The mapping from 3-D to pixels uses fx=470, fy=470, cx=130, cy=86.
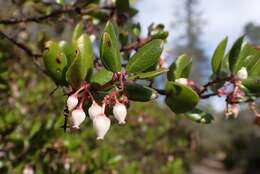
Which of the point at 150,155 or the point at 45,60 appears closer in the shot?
the point at 45,60

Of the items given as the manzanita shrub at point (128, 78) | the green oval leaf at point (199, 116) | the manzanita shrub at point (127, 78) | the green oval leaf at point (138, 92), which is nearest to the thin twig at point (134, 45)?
the manzanita shrub at point (128, 78)

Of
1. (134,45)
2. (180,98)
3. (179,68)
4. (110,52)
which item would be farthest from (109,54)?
(134,45)

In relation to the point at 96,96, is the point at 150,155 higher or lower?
lower

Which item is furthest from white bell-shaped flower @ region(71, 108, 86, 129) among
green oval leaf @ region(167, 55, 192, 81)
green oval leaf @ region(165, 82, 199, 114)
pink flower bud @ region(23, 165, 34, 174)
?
pink flower bud @ region(23, 165, 34, 174)

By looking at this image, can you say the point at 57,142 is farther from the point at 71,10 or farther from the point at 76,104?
the point at 76,104

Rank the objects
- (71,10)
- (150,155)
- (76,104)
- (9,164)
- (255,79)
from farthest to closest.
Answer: (150,155)
(9,164)
(71,10)
(255,79)
(76,104)

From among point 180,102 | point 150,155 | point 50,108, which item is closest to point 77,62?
point 180,102

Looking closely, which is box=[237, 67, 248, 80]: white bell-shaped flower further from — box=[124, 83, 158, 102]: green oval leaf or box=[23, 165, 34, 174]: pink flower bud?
box=[23, 165, 34, 174]: pink flower bud
